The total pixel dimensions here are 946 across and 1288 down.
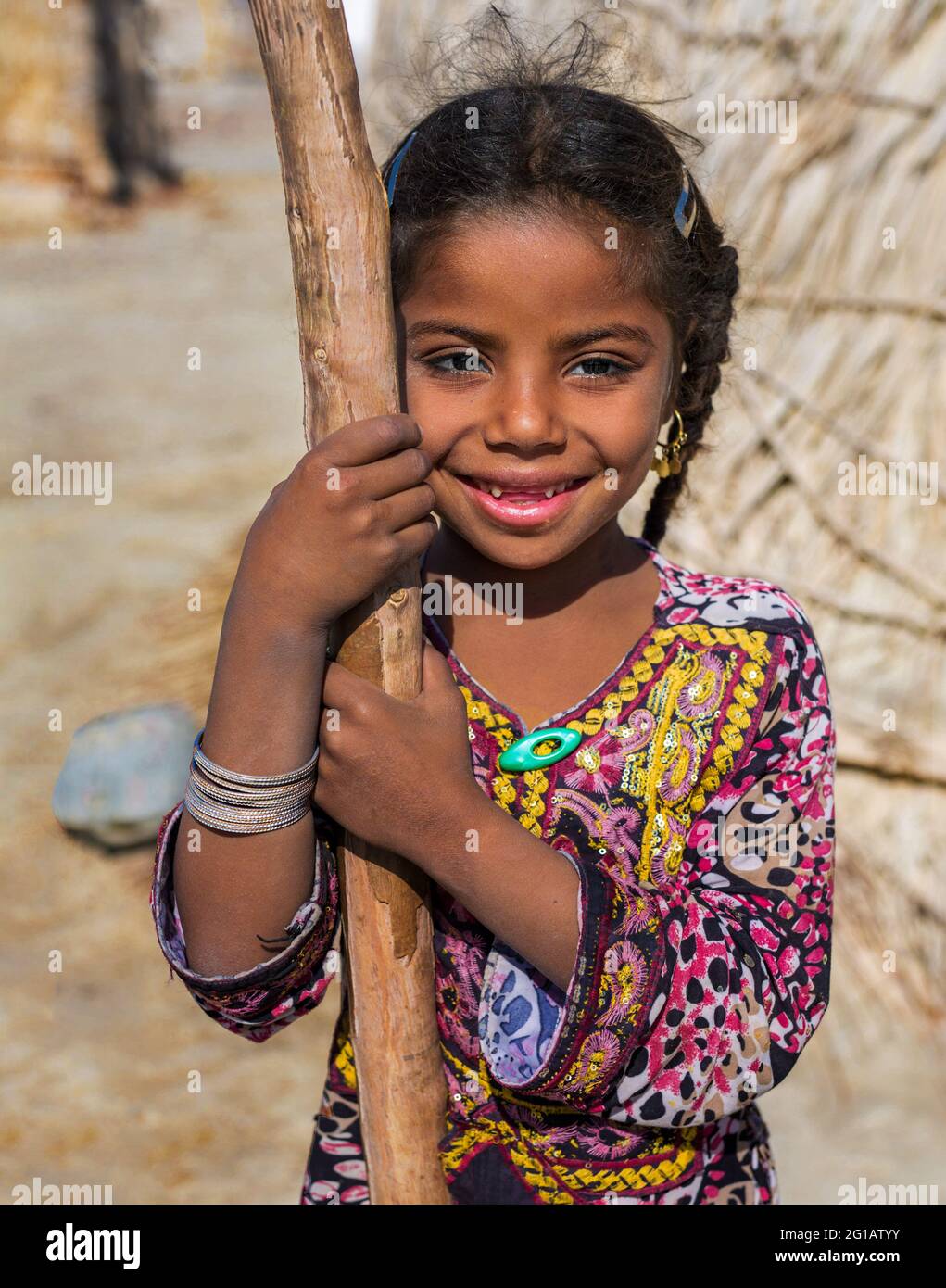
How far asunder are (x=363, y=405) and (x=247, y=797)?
38 centimetres

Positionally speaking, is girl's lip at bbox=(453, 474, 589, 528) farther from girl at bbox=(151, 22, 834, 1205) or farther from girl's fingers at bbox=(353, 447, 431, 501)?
girl's fingers at bbox=(353, 447, 431, 501)

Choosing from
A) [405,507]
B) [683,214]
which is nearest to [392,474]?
[405,507]

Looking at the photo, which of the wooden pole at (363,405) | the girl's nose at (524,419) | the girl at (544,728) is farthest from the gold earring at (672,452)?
the wooden pole at (363,405)

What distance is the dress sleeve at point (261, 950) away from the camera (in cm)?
129

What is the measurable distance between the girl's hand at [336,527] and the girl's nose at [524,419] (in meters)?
0.14

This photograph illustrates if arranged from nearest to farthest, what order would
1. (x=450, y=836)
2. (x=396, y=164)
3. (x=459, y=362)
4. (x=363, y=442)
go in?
(x=363, y=442)
(x=450, y=836)
(x=459, y=362)
(x=396, y=164)

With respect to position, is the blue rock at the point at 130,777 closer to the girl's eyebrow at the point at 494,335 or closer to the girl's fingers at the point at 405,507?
the girl's eyebrow at the point at 494,335

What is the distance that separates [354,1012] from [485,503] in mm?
562

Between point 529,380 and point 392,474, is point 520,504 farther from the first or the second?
point 392,474

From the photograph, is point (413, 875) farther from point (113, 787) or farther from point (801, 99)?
point (113, 787)

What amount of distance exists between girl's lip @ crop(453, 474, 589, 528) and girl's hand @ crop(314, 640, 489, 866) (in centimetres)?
25

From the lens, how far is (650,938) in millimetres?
1258

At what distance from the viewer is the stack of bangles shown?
1.19 metres

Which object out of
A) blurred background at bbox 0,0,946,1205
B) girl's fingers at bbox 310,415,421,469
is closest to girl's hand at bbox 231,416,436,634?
girl's fingers at bbox 310,415,421,469
